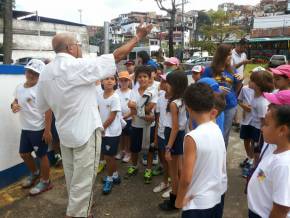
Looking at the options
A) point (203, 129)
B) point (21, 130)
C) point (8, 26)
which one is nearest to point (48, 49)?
point (8, 26)

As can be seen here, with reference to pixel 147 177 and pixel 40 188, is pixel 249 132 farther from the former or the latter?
pixel 40 188

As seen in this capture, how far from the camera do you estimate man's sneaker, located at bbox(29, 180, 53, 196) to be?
3.82m

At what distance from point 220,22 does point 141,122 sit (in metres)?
41.4

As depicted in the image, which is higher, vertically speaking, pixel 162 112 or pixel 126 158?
pixel 162 112

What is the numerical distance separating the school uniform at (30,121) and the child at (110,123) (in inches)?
30.7

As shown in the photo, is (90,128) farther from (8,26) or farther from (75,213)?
(8,26)

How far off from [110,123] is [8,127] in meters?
1.40

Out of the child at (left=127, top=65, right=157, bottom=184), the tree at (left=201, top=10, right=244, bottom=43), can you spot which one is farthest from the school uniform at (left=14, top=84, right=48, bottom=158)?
the tree at (left=201, top=10, right=244, bottom=43)

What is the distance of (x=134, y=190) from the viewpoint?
396 cm

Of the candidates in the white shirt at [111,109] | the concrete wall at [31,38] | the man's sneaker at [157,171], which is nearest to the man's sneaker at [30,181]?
the white shirt at [111,109]

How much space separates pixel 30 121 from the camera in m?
3.84

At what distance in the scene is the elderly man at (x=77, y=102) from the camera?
264 cm

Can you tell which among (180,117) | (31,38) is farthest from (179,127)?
(31,38)

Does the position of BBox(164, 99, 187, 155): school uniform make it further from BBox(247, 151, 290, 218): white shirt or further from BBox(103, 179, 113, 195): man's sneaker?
BBox(247, 151, 290, 218): white shirt
